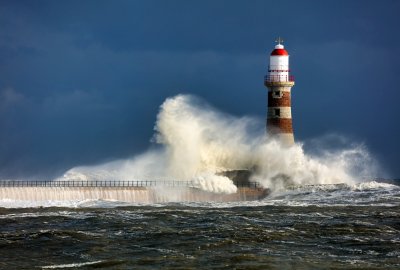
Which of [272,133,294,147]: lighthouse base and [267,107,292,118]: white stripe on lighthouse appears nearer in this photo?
[267,107,292,118]: white stripe on lighthouse

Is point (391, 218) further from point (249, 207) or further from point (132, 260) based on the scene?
point (132, 260)

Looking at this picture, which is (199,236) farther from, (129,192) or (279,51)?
(279,51)

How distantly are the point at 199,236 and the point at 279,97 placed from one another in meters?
20.3

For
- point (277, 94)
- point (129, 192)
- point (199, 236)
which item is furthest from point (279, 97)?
point (199, 236)

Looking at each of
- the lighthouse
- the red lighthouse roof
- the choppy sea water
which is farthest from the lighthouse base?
the choppy sea water

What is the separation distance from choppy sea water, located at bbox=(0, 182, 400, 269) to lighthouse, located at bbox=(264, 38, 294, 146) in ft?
25.1

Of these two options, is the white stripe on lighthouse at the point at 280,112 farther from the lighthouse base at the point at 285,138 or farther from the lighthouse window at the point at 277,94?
the lighthouse base at the point at 285,138

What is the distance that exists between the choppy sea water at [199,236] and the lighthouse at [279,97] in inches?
301

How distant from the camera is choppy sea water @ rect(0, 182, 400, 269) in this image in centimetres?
1939

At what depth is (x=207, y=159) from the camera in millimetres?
47906

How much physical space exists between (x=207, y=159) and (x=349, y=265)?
96.1ft

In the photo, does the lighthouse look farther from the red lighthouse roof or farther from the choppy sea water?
the choppy sea water

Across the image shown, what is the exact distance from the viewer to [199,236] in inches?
935

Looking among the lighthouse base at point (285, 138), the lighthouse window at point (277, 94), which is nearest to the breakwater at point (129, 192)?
the lighthouse base at point (285, 138)
